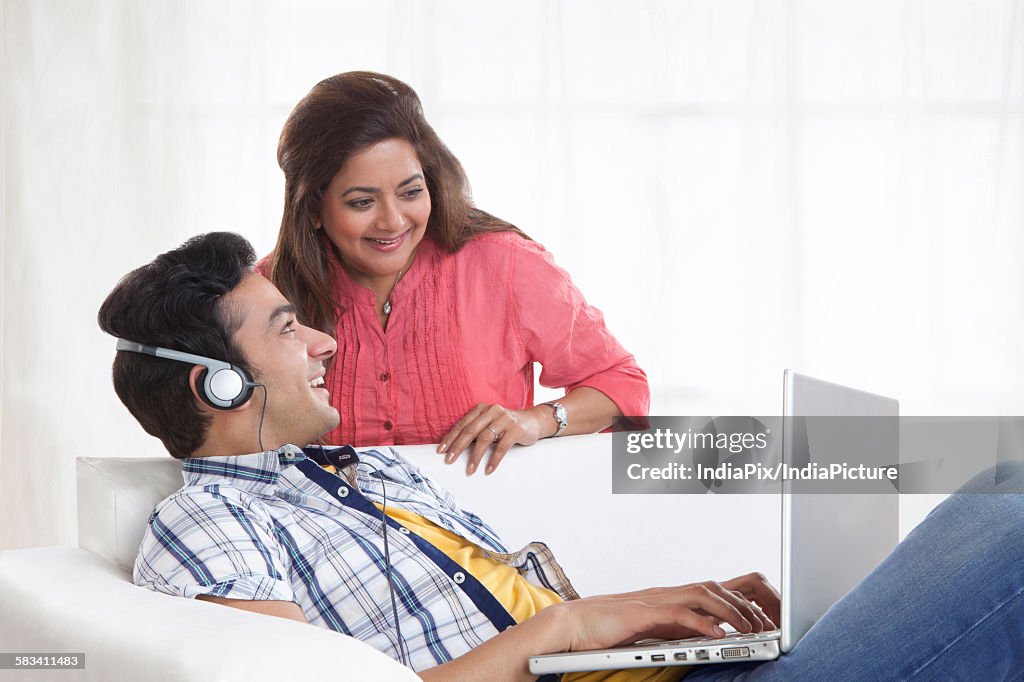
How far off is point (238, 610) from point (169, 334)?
465mm

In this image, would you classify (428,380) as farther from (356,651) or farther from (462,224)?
(356,651)

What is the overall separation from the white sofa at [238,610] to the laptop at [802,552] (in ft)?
0.90

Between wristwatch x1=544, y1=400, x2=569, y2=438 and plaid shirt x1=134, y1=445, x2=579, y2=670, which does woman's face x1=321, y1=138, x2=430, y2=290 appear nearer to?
wristwatch x1=544, y1=400, x2=569, y2=438

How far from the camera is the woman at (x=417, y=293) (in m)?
1.82

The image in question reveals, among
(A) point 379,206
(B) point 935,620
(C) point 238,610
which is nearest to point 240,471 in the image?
(C) point 238,610

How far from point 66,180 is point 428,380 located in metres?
1.48

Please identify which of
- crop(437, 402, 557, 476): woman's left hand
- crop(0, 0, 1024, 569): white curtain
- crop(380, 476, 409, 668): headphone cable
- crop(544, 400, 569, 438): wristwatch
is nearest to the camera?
crop(380, 476, 409, 668): headphone cable

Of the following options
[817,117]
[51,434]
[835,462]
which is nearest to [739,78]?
[817,117]

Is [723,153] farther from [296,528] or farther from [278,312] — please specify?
[296,528]

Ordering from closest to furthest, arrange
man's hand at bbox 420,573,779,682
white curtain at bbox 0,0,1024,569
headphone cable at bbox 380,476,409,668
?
man's hand at bbox 420,573,779,682, headphone cable at bbox 380,476,409,668, white curtain at bbox 0,0,1024,569

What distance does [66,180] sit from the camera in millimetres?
2785

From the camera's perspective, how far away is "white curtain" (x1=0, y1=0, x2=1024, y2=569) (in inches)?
107

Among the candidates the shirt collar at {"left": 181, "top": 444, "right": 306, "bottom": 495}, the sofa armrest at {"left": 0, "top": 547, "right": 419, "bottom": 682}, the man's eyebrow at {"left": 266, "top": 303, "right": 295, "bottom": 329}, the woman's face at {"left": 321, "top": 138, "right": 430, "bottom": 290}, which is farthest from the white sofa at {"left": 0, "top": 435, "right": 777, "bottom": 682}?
the woman's face at {"left": 321, "top": 138, "right": 430, "bottom": 290}

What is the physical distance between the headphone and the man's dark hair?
0.01 metres
